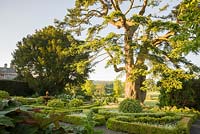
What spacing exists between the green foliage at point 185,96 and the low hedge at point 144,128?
24.6 ft

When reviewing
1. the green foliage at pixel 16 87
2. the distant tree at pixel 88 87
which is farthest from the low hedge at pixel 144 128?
the distant tree at pixel 88 87

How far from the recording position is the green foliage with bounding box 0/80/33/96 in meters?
28.6

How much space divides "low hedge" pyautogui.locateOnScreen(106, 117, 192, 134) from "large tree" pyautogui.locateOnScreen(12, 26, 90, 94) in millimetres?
17082

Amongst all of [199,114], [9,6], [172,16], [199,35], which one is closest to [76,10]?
[172,16]

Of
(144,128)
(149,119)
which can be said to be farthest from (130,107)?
(144,128)

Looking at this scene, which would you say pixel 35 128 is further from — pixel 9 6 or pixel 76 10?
pixel 76 10

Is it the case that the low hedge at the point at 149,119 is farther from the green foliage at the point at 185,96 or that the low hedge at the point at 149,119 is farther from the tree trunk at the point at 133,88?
the tree trunk at the point at 133,88

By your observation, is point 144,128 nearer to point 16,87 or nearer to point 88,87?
point 16,87

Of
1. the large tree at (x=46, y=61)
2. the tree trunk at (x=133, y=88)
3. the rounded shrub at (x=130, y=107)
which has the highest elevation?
the large tree at (x=46, y=61)

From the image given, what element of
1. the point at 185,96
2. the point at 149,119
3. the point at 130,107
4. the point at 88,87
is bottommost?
the point at 149,119

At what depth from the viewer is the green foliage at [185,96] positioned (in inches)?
698

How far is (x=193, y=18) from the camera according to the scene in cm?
792

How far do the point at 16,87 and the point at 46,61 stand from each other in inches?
156

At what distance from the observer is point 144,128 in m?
10.0
